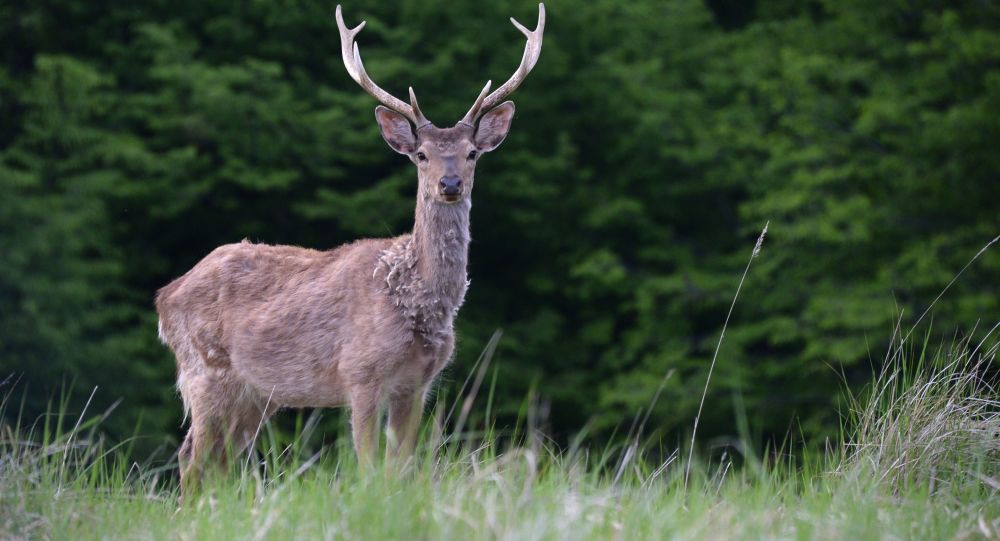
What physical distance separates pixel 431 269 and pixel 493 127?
41.2 inches

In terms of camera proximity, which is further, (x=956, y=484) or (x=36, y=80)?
(x=36, y=80)

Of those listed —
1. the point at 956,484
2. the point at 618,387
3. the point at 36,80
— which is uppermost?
the point at 36,80

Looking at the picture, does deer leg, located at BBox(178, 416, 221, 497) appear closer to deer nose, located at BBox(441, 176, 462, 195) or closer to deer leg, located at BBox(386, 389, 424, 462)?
deer leg, located at BBox(386, 389, 424, 462)

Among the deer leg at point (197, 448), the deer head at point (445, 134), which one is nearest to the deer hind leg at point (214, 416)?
the deer leg at point (197, 448)

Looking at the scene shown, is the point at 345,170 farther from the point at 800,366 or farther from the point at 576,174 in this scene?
the point at 800,366

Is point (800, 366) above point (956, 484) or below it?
below

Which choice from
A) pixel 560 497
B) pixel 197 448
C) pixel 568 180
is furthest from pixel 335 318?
pixel 568 180

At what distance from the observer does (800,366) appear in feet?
50.7

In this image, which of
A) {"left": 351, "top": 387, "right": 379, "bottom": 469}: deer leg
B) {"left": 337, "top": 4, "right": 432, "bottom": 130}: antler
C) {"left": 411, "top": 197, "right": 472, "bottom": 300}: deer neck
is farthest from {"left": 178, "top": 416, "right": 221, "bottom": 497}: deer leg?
{"left": 337, "top": 4, "right": 432, "bottom": 130}: antler

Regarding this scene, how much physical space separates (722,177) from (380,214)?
4.51 metres

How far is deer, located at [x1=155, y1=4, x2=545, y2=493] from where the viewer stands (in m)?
6.01

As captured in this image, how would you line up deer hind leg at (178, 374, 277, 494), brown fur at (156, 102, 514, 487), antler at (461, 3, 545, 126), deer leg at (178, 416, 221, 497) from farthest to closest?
antler at (461, 3, 545, 126)
deer hind leg at (178, 374, 277, 494)
deer leg at (178, 416, 221, 497)
brown fur at (156, 102, 514, 487)

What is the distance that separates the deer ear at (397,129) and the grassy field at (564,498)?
2290 mm

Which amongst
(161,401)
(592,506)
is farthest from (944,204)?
(592,506)
